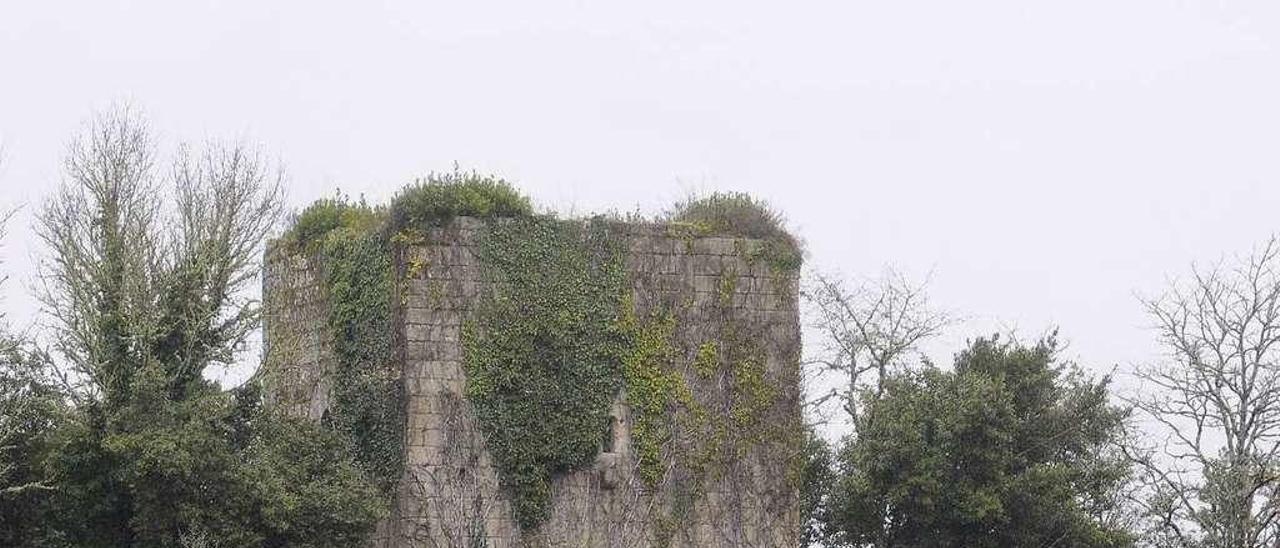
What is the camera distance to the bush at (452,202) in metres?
22.8

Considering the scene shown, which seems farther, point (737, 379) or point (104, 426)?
point (737, 379)

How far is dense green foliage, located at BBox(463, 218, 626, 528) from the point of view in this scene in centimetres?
2239

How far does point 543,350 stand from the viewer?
74.3 feet

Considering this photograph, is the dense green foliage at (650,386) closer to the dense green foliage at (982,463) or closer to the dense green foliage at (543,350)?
the dense green foliage at (543,350)

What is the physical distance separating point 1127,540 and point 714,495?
256 inches

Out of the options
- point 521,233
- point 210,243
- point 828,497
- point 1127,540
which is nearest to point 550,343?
point 521,233

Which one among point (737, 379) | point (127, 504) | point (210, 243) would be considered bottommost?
point (127, 504)

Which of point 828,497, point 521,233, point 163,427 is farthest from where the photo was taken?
point 828,497

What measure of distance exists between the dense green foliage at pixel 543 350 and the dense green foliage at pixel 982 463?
512 cm

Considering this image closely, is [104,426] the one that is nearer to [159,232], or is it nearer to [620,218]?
[159,232]

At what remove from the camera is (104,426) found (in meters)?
21.8

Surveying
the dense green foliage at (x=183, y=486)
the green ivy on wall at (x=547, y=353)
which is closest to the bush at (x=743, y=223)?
the green ivy on wall at (x=547, y=353)

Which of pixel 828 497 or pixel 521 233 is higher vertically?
pixel 521 233

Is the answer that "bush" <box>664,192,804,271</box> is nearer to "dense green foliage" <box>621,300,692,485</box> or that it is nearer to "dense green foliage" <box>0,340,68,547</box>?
"dense green foliage" <box>621,300,692,485</box>
